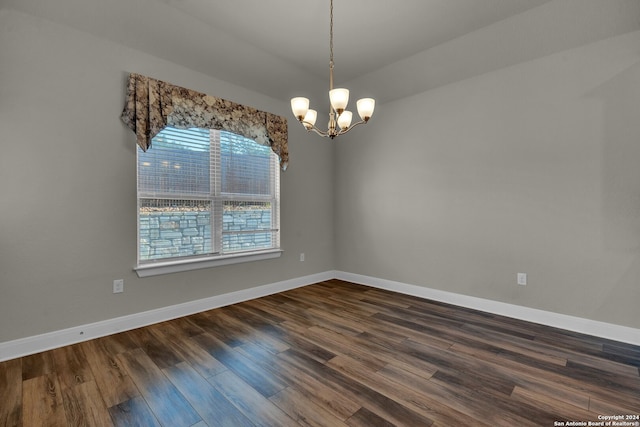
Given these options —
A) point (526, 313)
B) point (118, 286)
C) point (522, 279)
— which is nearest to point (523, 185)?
point (522, 279)

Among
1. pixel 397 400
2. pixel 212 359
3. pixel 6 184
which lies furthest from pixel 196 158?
pixel 397 400

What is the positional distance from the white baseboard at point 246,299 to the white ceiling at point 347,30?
2.57m

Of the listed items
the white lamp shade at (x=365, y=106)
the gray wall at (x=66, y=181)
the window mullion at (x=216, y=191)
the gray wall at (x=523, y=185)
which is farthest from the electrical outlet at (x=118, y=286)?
the gray wall at (x=523, y=185)

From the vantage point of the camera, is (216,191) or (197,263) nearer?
(197,263)

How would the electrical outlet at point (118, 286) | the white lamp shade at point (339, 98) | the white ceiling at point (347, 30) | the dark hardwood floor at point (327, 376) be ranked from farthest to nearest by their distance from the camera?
the electrical outlet at point (118, 286) < the white ceiling at point (347, 30) < the white lamp shade at point (339, 98) < the dark hardwood floor at point (327, 376)

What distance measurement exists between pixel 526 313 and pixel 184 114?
4.13 metres

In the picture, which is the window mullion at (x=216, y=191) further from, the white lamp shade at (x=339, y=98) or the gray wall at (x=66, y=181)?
the white lamp shade at (x=339, y=98)

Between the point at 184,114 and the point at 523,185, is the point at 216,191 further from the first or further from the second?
the point at 523,185

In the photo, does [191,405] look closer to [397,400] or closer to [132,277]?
[397,400]

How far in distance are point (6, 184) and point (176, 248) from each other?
1.39 m

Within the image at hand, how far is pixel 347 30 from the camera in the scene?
2.95m

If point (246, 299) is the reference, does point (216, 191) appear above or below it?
above

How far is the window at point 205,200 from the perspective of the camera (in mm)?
3021

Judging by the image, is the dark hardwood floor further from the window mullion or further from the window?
the window mullion
